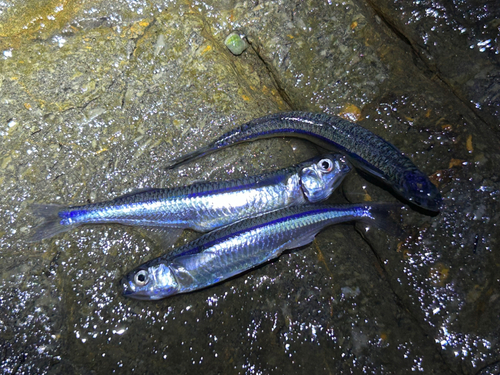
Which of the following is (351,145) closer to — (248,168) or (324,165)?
(324,165)

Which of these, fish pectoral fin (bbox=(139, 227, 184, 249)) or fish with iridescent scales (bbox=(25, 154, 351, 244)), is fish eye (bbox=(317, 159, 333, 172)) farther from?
fish pectoral fin (bbox=(139, 227, 184, 249))

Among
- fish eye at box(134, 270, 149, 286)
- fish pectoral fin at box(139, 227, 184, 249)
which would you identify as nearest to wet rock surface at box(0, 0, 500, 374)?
fish pectoral fin at box(139, 227, 184, 249)

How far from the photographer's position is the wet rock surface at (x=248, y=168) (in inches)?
109

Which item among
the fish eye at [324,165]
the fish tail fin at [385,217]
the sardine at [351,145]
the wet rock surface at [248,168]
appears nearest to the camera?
the wet rock surface at [248,168]

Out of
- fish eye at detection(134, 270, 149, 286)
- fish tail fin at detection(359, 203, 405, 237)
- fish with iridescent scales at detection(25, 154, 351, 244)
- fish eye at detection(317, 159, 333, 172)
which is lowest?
fish eye at detection(134, 270, 149, 286)

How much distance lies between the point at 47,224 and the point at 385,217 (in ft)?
10.1

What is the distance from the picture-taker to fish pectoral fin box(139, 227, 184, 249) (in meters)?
3.15

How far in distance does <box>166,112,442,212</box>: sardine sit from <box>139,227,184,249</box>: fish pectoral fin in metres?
0.63

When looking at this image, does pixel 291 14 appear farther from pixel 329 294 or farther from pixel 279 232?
pixel 329 294

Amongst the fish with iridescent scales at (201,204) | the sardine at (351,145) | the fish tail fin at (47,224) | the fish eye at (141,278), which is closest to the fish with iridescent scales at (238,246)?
the fish eye at (141,278)

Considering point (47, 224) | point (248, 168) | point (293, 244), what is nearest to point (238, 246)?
→ point (293, 244)

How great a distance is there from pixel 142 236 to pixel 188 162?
2.77 feet

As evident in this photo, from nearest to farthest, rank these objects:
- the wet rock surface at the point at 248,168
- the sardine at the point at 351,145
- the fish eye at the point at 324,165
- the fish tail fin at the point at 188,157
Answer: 1. the wet rock surface at the point at 248,168
2. the sardine at the point at 351,145
3. the fish eye at the point at 324,165
4. the fish tail fin at the point at 188,157

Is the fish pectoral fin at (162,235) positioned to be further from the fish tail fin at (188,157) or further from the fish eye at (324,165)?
the fish eye at (324,165)
